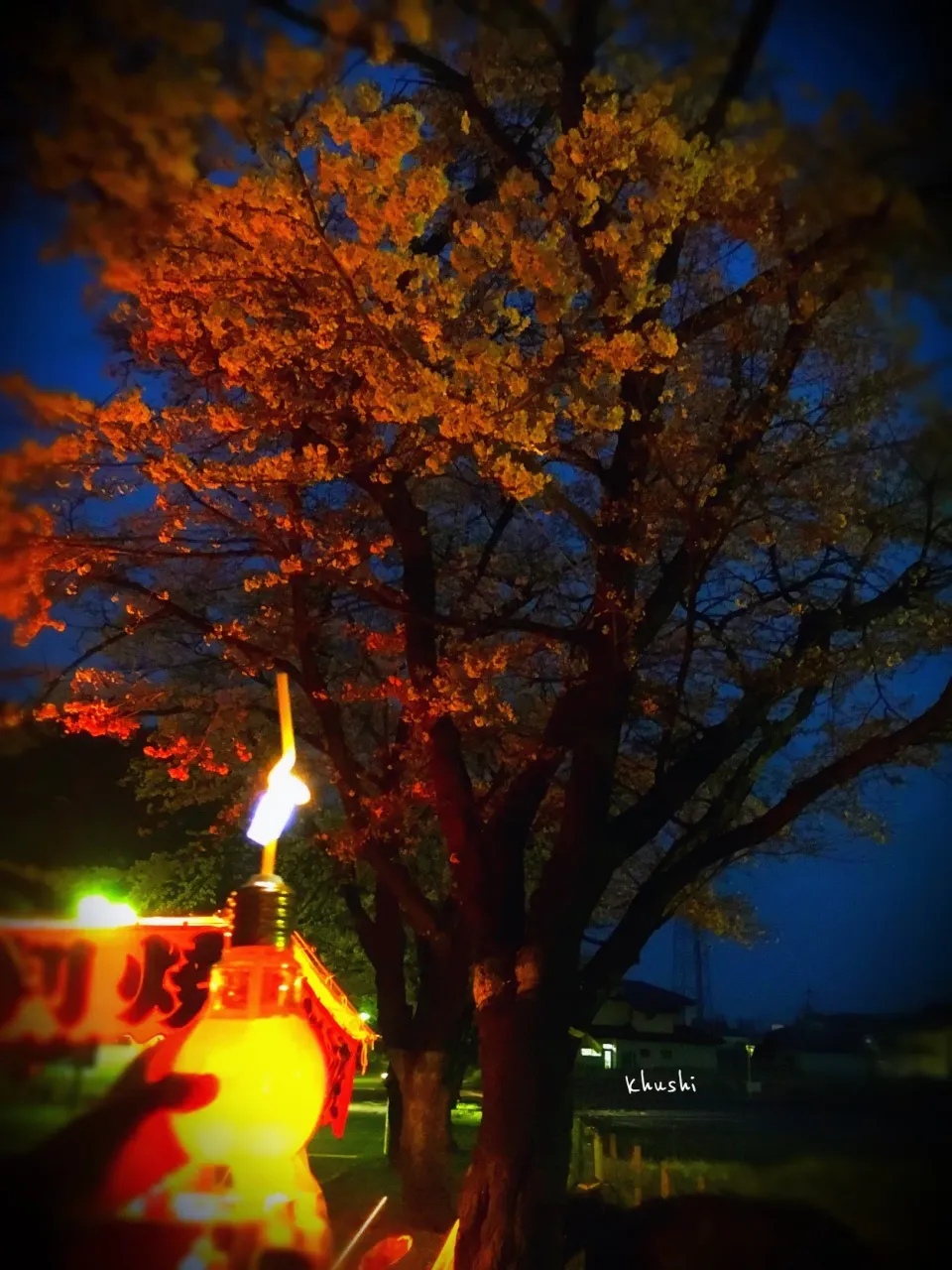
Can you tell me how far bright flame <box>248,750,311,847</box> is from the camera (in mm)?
2459

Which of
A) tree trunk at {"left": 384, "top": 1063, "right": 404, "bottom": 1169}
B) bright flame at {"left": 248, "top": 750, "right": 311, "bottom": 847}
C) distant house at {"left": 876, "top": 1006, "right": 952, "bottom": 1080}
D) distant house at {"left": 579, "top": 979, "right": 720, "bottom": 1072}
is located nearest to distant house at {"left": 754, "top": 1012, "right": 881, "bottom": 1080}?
distant house at {"left": 876, "top": 1006, "right": 952, "bottom": 1080}

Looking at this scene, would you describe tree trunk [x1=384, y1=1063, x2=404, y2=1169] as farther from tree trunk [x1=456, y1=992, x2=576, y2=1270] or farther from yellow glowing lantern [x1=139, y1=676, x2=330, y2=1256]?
yellow glowing lantern [x1=139, y1=676, x2=330, y2=1256]

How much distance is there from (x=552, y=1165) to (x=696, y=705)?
252 inches

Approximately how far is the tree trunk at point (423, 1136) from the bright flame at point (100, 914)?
10276mm

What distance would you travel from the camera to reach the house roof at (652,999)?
124 ft

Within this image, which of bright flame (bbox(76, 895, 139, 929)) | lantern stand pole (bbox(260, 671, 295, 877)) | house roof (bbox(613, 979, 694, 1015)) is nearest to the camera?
lantern stand pole (bbox(260, 671, 295, 877))

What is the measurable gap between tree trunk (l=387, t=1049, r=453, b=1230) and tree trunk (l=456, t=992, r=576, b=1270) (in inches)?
237

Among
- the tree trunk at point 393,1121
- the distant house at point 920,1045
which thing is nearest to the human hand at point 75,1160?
the distant house at point 920,1045

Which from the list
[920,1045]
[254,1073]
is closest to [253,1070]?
[254,1073]

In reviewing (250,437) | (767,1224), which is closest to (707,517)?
(250,437)

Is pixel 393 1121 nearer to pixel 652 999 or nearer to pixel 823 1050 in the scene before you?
pixel 823 1050

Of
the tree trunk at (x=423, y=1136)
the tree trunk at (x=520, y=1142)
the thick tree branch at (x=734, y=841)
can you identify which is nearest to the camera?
the tree trunk at (x=520, y=1142)

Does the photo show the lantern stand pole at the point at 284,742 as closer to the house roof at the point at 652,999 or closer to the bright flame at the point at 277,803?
the bright flame at the point at 277,803

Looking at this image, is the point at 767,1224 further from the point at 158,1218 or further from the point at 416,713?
the point at 158,1218
